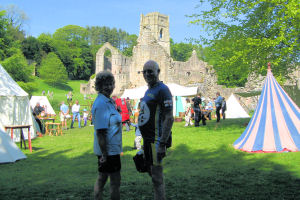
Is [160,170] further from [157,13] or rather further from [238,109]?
[157,13]

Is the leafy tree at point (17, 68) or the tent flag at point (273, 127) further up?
the leafy tree at point (17, 68)

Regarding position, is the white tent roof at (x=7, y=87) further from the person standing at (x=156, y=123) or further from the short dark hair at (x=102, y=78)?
the person standing at (x=156, y=123)

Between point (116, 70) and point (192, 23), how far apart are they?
179 ft

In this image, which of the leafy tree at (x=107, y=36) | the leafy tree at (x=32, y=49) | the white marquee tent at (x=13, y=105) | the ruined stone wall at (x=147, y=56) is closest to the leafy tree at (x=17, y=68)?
the ruined stone wall at (x=147, y=56)

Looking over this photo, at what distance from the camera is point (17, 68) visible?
91.8 feet

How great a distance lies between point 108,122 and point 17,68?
27.4 meters

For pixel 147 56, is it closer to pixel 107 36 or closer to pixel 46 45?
pixel 46 45

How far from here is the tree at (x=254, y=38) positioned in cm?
1118

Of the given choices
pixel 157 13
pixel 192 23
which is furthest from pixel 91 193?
pixel 157 13

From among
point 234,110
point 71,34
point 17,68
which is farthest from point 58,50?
point 234,110

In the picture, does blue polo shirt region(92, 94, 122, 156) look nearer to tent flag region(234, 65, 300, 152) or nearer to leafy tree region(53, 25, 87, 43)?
tent flag region(234, 65, 300, 152)

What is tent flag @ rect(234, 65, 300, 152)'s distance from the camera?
792 cm

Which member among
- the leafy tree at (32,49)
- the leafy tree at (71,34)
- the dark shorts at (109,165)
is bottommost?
the dark shorts at (109,165)

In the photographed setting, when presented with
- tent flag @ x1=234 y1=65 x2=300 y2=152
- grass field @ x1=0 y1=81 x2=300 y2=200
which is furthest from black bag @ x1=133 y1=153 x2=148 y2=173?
tent flag @ x1=234 y1=65 x2=300 y2=152
